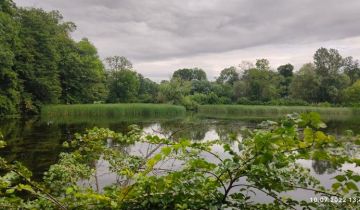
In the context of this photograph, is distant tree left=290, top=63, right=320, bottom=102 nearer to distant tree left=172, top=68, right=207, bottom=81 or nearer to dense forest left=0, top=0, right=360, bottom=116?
dense forest left=0, top=0, right=360, bottom=116

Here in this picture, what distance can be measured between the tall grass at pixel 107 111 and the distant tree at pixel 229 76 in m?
45.6

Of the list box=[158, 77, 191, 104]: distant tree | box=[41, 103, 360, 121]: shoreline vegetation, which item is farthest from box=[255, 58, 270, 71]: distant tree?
box=[41, 103, 360, 121]: shoreline vegetation

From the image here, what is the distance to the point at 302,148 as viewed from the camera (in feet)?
5.78

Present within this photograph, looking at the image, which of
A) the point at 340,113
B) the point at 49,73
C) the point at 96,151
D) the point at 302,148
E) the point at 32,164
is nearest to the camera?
the point at 302,148

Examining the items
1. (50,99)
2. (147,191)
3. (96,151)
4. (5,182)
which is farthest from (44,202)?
(50,99)

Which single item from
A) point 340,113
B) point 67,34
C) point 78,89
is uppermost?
point 67,34

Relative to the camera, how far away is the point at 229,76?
265 feet

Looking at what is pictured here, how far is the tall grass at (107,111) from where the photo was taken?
29875mm

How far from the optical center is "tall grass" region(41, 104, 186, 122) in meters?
29.9

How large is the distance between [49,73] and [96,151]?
33695mm

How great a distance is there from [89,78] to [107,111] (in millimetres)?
11985

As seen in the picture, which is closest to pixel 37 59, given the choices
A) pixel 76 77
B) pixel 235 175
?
pixel 76 77

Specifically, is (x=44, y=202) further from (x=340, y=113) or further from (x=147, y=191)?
(x=340, y=113)

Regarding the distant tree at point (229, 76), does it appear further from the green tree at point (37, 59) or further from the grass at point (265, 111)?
the green tree at point (37, 59)
